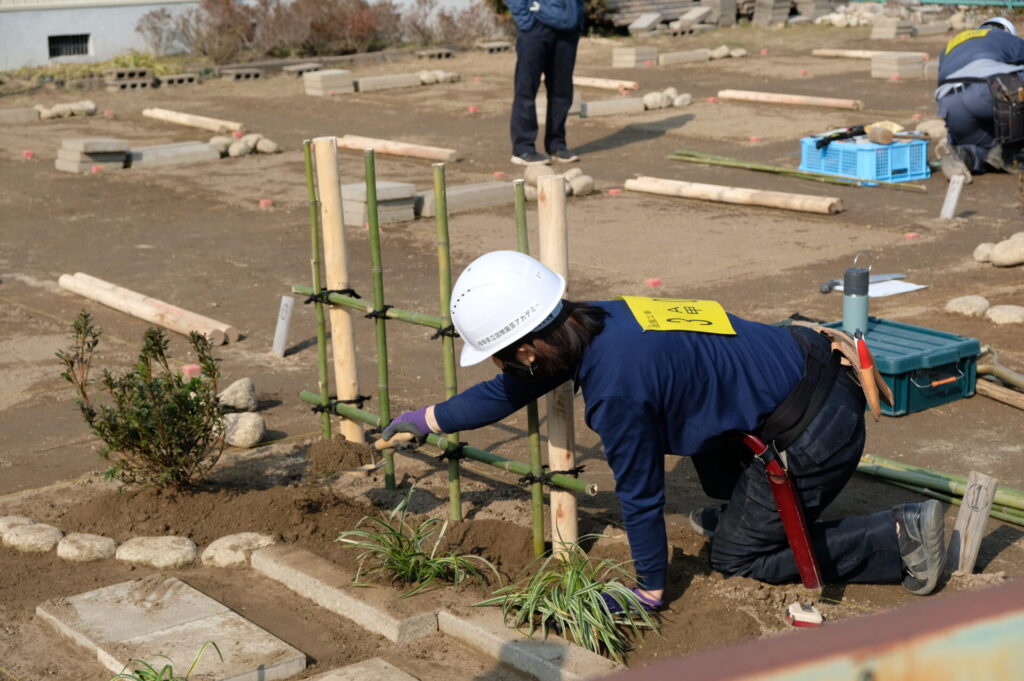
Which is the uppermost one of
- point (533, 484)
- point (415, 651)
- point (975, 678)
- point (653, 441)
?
point (975, 678)

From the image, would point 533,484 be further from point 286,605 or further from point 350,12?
point 350,12

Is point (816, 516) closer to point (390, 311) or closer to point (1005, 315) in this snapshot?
point (390, 311)

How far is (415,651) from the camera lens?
415 centimetres

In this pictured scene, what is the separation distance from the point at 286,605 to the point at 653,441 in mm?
1436

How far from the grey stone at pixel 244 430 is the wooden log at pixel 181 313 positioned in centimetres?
177

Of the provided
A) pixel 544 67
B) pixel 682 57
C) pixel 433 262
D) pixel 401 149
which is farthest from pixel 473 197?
pixel 682 57

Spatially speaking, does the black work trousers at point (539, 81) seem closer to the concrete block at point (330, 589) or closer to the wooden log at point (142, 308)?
the wooden log at point (142, 308)

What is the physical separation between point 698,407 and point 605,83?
51.1ft

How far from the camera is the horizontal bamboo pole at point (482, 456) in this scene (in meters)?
4.59

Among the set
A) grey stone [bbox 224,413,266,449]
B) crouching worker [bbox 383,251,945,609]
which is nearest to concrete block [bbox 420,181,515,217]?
grey stone [bbox 224,413,266,449]

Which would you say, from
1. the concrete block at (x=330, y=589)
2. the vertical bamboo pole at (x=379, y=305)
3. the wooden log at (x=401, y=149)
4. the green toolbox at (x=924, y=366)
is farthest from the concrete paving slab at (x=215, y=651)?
the wooden log at (x=401, y=149)

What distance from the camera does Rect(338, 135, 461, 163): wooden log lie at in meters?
13.8

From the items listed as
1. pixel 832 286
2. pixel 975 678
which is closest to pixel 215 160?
pixel 832 286

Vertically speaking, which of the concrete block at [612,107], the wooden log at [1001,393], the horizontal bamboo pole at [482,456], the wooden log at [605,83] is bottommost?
the wooden log at [1001,393]
